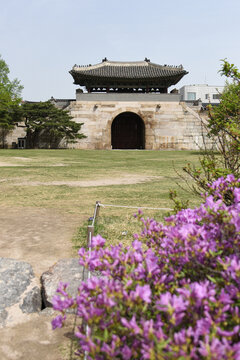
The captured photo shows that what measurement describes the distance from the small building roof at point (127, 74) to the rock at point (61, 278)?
119ft

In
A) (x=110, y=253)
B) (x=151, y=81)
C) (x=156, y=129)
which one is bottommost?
(x=110, y=253)

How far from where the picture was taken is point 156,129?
36.7m

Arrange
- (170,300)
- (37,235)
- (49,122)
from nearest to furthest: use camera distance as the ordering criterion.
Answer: (170,300) < (37,235) < (49,122)

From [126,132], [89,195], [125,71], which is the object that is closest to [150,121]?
[126,132]

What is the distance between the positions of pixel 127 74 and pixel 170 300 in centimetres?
3913

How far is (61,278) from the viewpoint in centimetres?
329

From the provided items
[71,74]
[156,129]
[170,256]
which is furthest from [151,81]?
[170,256]

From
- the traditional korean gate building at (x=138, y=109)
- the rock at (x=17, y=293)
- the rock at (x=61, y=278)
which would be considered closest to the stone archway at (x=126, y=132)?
the traditional korean gate building at (x=138, y=109)

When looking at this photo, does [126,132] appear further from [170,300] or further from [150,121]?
[170,300]

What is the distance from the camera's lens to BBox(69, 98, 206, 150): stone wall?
1423 inches

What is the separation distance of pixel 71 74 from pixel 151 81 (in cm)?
961

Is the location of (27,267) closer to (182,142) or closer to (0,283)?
(0,283)

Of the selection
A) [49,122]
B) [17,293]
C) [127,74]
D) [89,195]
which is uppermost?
[127,74]

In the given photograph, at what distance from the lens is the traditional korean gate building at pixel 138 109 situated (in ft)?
119
